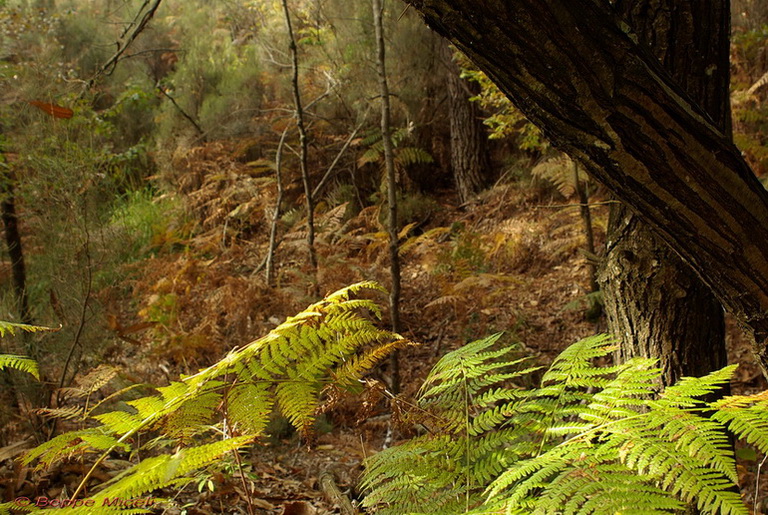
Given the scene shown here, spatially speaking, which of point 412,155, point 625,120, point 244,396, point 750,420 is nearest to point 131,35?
point 244,396

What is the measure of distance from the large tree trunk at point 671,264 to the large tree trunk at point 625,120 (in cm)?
48

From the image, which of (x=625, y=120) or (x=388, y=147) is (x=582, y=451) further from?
(x=388, y=147)

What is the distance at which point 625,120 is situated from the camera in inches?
50.7

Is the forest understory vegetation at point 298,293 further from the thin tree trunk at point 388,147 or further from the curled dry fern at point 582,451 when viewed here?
the thin tree trunk at point 388,147

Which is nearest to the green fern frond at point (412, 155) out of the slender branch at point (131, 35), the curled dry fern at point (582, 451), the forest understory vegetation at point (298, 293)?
the forest understory vegetation at point (298, 293)

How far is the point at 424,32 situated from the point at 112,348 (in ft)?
18.4

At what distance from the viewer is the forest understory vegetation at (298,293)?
4.51 ft

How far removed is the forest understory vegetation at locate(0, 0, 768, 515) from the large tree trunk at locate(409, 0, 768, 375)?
1.29 feet

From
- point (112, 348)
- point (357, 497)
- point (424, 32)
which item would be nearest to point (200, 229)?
point (112, 348)

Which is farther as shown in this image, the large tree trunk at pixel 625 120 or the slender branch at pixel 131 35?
the slender branch at pixel 131 35

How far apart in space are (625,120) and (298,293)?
368cm

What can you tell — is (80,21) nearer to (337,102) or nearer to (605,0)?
(337,102)

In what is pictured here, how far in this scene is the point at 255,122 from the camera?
821 centimetres

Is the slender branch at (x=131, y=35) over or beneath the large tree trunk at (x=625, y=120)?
over
